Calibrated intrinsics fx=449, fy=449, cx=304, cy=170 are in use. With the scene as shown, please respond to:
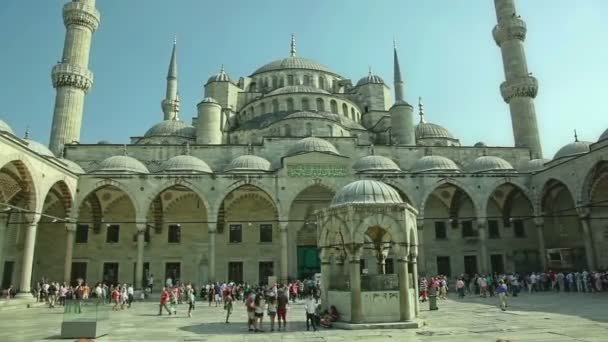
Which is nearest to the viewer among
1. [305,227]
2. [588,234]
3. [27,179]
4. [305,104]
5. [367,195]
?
[367,195]

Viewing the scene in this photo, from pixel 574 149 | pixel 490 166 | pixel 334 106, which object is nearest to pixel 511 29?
pixel 574 149

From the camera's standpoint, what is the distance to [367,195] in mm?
9641

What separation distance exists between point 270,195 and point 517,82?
54.5ft

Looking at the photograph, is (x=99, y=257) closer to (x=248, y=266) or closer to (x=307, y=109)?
(x=248, y=266)

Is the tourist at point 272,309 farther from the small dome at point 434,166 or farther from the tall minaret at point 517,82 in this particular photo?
the tall minaret at point 517,82

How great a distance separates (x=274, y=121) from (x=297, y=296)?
11669 mm

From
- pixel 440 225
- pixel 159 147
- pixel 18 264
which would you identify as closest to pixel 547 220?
pixel 440 225

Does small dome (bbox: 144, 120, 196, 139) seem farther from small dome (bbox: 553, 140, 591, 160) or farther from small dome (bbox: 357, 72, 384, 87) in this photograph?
small dome (bbox: 553, 140, 591, 160)

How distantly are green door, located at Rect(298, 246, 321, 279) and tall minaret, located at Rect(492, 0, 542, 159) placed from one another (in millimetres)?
A: 14019

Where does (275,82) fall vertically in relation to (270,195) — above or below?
above

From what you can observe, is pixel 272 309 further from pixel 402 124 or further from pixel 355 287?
pixel 402 124

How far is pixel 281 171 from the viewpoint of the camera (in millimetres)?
20141

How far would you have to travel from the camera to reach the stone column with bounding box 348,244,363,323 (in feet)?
29.2

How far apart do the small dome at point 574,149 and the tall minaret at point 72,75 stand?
2493cm
